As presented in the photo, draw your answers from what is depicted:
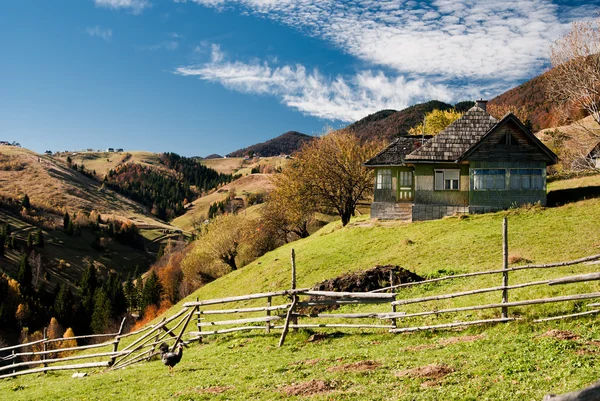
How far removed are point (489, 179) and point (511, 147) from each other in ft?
10.1

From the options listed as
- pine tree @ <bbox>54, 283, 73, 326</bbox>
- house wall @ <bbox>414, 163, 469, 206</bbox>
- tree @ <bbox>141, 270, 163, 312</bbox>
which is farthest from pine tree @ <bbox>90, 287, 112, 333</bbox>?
house wall @ <bbox>414, 163, 469, 206</bbox>

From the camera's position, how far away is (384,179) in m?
46.2

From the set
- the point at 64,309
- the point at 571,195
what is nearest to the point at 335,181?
the point at 571,195

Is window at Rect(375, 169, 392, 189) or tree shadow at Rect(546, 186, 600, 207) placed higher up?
window at Rect(375, 169, 392, 189)

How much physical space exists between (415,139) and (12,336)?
115 meters

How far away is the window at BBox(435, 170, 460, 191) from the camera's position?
40.6 metres

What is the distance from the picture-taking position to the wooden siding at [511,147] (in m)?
38.3

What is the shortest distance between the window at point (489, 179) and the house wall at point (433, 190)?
1.03 m

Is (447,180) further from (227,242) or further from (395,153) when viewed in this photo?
(227,242)

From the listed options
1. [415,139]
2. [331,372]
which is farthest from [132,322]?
[331,372]

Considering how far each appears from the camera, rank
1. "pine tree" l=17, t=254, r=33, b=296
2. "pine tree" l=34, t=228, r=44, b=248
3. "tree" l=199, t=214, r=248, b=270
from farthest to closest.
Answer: "pine tree" l=34, t=228, r=44, b=248 → "pine tree" l=17, t=254, r=33, b=296 → "tree" l=199, t=214, r=248, b=270

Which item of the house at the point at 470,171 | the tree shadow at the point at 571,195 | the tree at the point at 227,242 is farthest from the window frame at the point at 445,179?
the tree at the point at 227,242

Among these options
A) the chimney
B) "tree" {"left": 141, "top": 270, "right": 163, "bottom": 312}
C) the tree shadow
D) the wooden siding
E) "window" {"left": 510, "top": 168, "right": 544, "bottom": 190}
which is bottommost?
"tree" {"left": 141, "top": 270, "right": 163, "bottom": 312}

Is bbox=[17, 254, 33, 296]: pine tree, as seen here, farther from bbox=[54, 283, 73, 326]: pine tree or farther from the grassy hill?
the grassy hill
